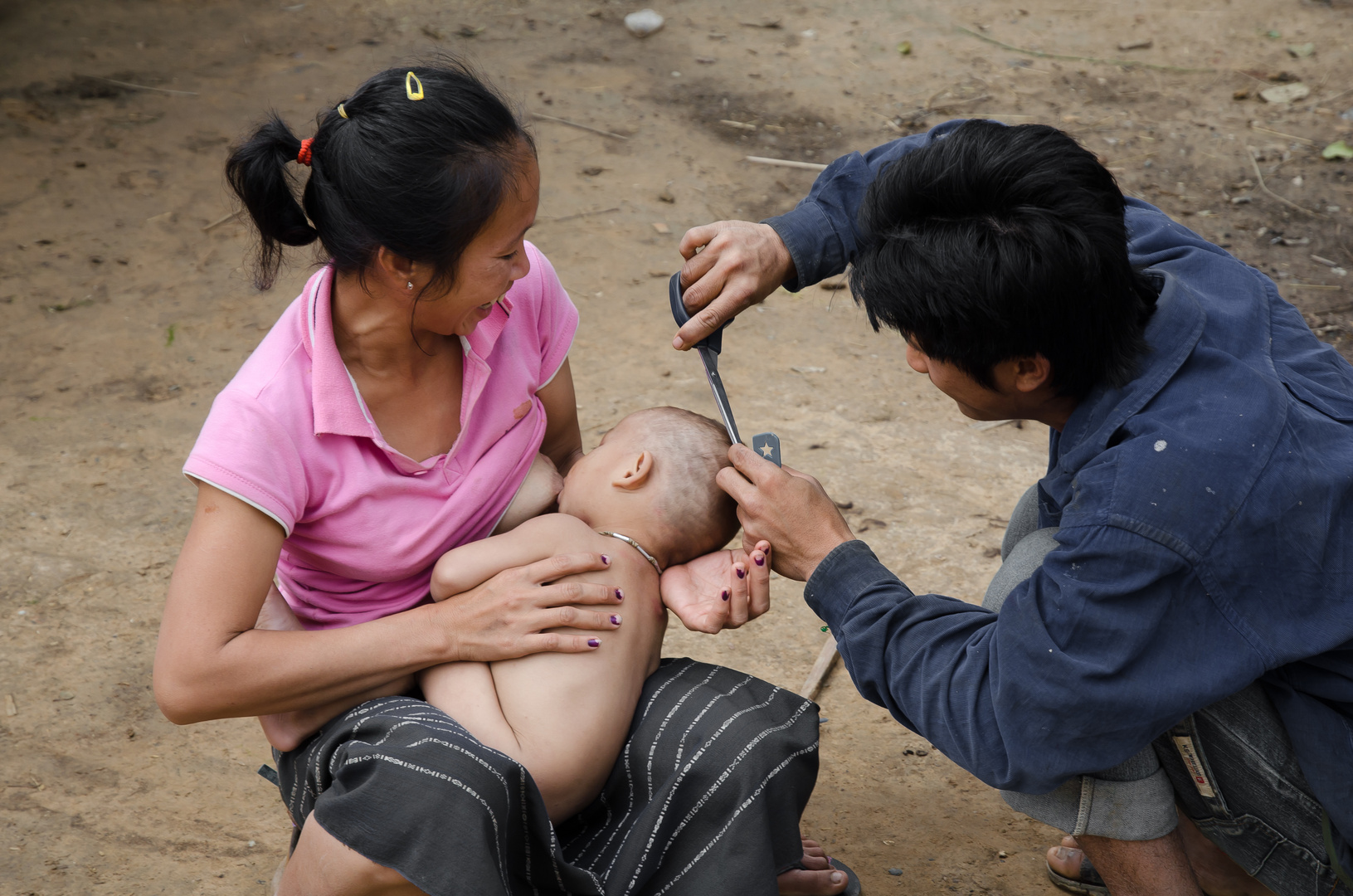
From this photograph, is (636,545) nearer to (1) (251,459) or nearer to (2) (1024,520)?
(1) (251,459)

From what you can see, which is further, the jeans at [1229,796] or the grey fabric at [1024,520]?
the grey fabric at [1024,520]

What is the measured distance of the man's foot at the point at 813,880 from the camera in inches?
94.8

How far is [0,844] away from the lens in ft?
8.00

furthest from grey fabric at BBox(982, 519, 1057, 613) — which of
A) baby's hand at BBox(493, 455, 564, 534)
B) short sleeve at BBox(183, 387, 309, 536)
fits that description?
short sleeve at BBox(183, 387, 309, 536)

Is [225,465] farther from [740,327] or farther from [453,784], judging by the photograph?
[740,327]

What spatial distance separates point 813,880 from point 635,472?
962 mm

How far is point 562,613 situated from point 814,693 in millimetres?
1253

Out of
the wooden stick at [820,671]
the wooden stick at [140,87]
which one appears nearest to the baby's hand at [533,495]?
the wooden stick at [820,671]

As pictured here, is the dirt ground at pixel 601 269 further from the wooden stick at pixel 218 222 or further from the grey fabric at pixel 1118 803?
the grey fabric at pixel 1118 803

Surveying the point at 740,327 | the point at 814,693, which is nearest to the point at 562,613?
the point at 814,693

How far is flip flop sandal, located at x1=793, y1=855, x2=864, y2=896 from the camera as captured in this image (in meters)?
2.45

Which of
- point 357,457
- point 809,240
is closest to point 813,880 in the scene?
point 357,457

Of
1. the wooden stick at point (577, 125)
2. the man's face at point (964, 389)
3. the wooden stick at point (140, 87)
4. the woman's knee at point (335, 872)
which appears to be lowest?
the wooden stick at point (577, 125)

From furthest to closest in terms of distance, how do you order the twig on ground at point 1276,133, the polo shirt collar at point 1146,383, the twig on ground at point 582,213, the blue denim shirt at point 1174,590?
the twig on ground at point 1276,133
the twig on ground at point 582,213
the polo shirt collar at point 1146,383
the blue denim shirt at point 1174,590
